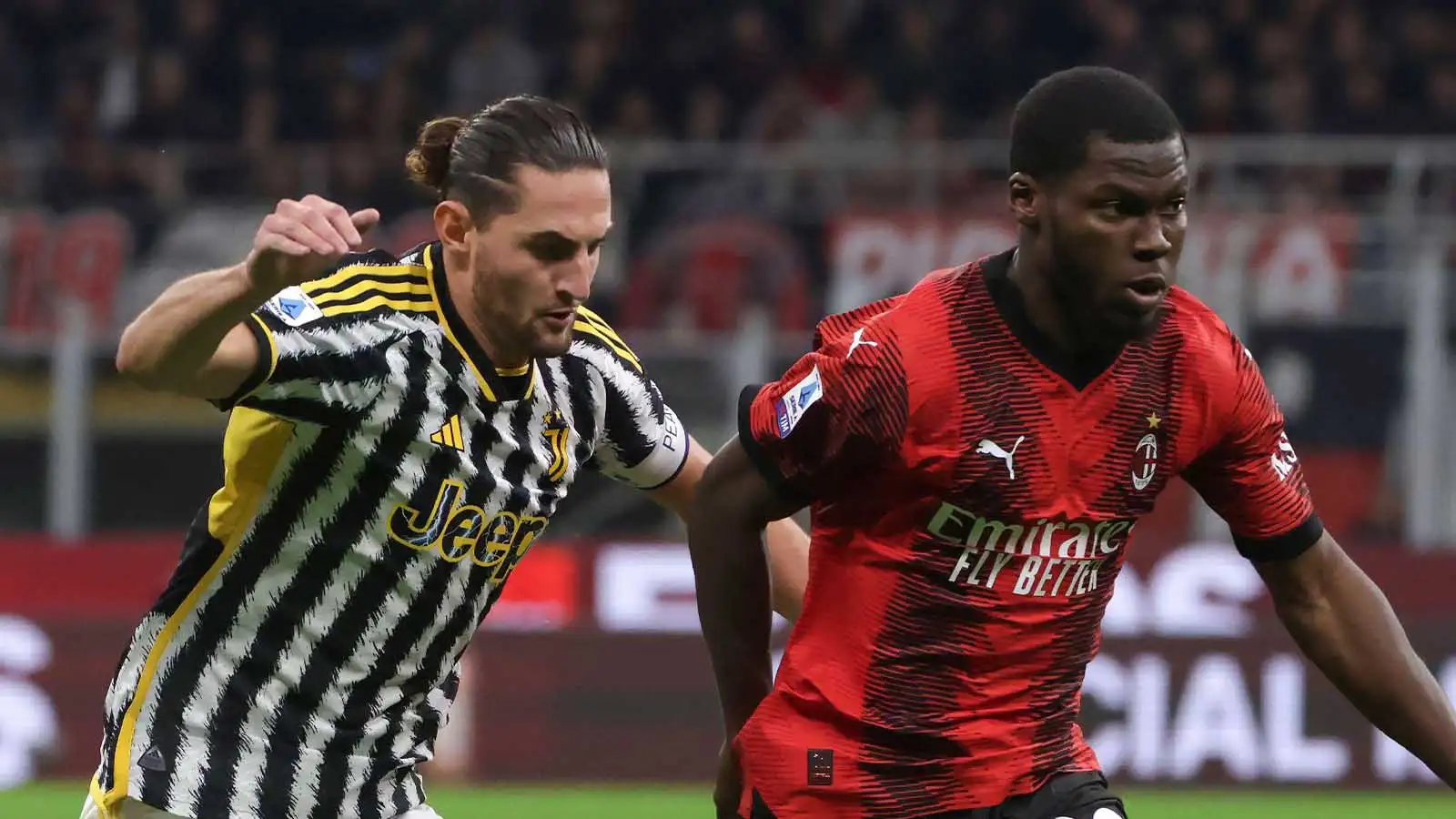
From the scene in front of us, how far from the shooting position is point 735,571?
4004 millimetres

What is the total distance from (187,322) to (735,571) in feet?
3.54

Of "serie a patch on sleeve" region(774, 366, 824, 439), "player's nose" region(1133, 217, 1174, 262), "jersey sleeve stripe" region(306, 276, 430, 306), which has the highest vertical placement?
"player's nose" region(1133, 217, 1174, 262)

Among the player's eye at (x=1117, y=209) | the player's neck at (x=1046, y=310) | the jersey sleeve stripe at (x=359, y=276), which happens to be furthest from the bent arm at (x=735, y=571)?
the player's eye at (x=1117, y=209)

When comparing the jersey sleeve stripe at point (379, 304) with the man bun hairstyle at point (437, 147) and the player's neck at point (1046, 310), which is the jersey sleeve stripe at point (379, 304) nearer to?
the man bun hairstyle at point (437, 147)

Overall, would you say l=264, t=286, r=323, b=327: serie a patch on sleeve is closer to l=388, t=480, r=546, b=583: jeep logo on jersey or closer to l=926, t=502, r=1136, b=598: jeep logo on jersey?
l=388, t=480, r=546, b=583: jeep logo on jersey

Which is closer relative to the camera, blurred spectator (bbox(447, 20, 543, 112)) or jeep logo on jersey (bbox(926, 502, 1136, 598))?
jeep logo on jersey (bbox(926, 502, 1136, 598))

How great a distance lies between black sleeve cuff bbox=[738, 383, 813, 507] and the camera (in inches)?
151

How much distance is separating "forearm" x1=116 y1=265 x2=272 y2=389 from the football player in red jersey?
35.3 inches

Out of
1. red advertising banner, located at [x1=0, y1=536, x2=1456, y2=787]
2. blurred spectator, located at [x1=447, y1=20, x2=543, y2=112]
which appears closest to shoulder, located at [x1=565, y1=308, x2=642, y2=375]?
red advertising banner, located at [x1=0, y1=536, x2=1456, y2=787]

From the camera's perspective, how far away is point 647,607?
11453mm

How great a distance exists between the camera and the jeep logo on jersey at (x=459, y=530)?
399 cm

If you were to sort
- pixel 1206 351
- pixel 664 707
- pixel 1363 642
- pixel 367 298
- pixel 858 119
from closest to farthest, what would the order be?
pixel 1206 351 < pixel 367 298 < pixel 1363 642 < pixel 664 707 < pixel 858 119

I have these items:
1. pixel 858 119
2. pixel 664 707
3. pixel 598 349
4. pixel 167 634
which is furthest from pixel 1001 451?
pixel 858 119

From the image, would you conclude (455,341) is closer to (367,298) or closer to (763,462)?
(367,298)
